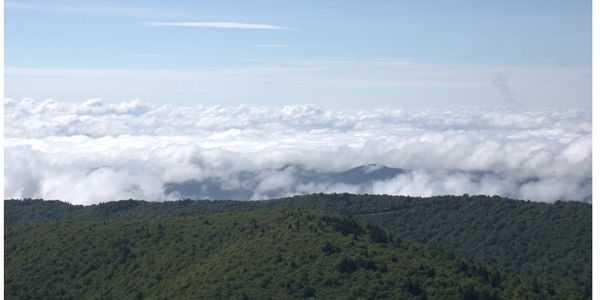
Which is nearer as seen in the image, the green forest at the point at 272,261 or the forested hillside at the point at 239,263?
the forested hillside at the point at 239,263

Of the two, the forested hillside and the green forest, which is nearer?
the forested hillside

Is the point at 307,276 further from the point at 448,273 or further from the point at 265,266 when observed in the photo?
the point at 448,273

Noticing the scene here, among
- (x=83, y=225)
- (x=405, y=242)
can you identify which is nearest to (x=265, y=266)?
(x=405, y=242)

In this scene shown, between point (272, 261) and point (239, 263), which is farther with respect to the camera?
point (239, 263)

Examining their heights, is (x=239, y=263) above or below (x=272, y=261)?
below

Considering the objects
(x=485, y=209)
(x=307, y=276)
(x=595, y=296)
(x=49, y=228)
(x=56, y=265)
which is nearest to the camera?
(x=595, y=296)
